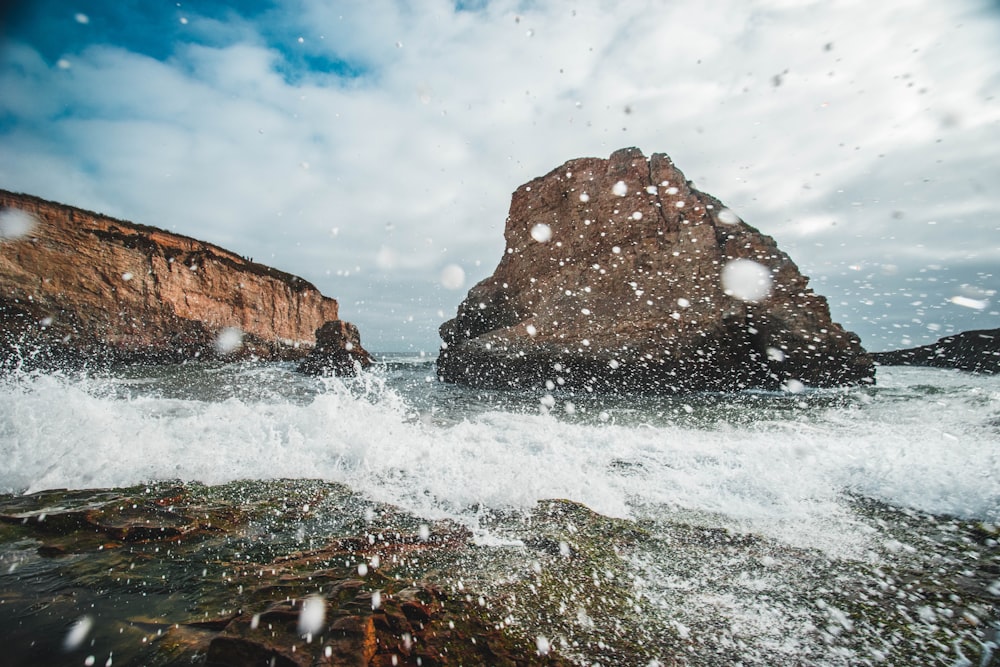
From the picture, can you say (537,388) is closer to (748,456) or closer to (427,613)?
(748,456)

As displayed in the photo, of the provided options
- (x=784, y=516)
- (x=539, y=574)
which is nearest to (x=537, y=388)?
(x=784, y=516)

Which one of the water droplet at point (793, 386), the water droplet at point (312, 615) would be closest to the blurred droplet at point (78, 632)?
the water droplet at point (312, 615)

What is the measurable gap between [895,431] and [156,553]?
7.65 m

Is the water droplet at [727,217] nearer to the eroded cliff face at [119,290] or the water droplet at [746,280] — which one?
the water droplet at [746,280]

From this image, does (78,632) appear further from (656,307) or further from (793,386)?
(793,386)

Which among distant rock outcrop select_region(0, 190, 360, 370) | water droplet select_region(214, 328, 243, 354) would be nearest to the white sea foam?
distant rock outcrop select_region(0, 190, 360, 370)

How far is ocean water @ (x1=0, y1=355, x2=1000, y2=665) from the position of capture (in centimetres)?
182

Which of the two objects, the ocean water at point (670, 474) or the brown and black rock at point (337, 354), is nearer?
the ocean water at point (670, 474)

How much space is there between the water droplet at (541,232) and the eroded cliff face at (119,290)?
2123cm

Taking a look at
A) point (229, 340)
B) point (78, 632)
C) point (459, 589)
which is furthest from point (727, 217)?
point (229, 340)

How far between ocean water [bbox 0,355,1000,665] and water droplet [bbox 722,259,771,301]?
20.4ft

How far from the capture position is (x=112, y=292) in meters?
20.1

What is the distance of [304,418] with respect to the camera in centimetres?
507

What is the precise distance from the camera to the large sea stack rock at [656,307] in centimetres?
1171
